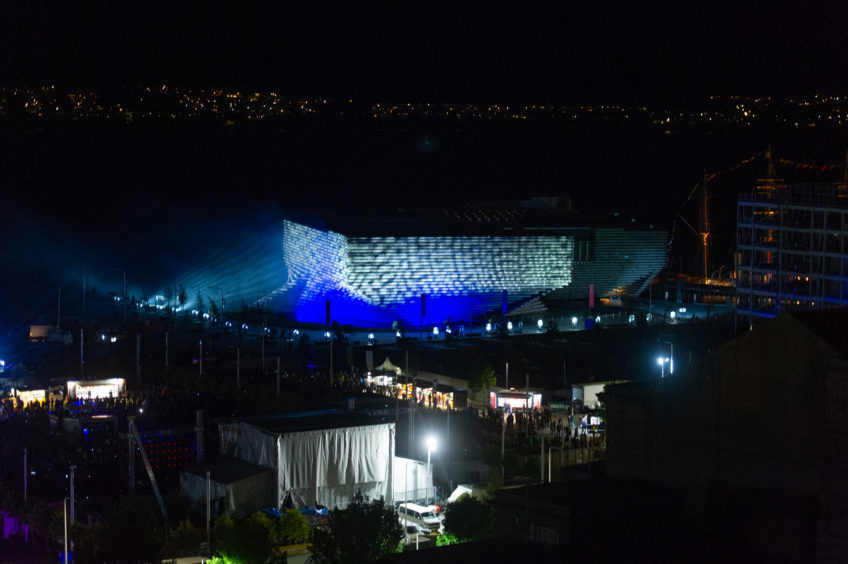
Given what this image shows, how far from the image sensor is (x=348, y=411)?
1652 centimetres

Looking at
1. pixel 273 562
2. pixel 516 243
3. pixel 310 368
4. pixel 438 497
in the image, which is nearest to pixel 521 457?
pixel 438 497

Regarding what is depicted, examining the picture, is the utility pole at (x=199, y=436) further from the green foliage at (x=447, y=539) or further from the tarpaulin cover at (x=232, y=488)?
the green foliage at (x=447, y=539)

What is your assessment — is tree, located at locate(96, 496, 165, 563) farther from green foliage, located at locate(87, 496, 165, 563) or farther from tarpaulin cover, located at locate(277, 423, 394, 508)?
tarpaulin cover, located at locate(277, 423, 394, 508)

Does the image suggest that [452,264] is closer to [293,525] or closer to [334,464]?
[334,464]

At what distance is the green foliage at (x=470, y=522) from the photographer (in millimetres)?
12148

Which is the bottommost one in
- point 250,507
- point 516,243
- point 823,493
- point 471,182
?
point 250,507

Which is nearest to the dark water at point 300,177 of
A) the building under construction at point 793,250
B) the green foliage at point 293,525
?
the building under construction at point 793,250

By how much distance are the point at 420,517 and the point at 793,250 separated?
14.3 m

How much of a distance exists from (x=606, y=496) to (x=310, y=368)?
13811 millimetres

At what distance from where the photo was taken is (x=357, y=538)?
37.2ft

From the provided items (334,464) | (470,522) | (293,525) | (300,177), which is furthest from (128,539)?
(300,177)

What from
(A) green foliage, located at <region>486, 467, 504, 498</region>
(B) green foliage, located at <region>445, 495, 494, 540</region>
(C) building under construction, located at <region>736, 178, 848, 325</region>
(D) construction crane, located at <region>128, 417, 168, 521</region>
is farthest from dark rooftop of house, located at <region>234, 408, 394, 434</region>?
(C) building under construction, located at <region>736, 178, 848, 325</region>

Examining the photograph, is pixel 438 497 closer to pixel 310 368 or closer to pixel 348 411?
pixel 348 411

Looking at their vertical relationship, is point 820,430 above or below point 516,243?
below
